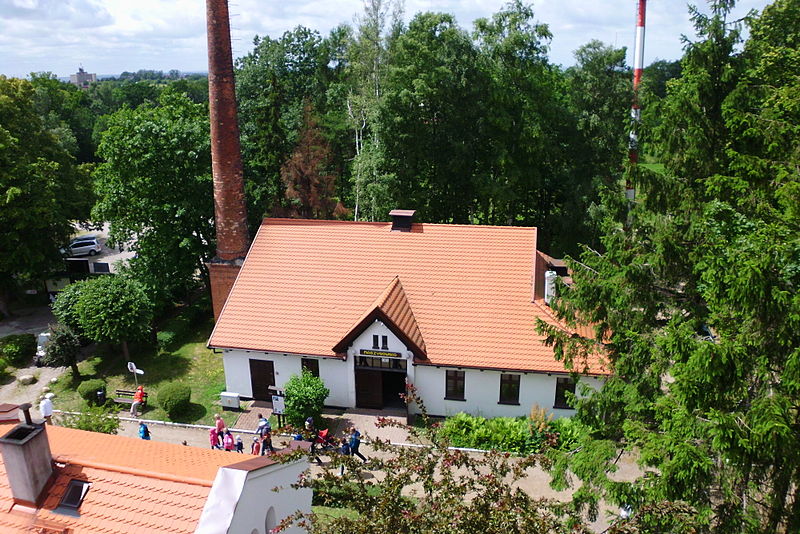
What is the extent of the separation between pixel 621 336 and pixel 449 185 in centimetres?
1935

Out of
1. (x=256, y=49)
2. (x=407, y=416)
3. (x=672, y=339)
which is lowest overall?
(x=407, y=416)

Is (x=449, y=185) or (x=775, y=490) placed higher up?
(x=449, y=185)

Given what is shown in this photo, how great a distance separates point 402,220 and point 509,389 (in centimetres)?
742

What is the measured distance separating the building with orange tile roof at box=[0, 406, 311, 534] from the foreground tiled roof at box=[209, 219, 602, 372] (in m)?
10.7

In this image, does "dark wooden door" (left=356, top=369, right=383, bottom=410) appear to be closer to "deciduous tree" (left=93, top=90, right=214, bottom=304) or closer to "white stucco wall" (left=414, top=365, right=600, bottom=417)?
"white stucco wall" (left=414, top=365, right=600, bottom=417)

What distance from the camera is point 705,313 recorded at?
45.7 feet

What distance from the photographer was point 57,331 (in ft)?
82.6

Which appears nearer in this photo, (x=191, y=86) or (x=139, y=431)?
(x=139, y=431)

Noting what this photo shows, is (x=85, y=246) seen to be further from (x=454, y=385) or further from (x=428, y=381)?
(x=454, y=385)

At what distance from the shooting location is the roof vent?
78.8 ft

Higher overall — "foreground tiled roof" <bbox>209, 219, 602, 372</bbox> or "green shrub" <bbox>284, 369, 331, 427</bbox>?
"foreground tiled roof" <bbox>209, 219, 602, 372</bbox>

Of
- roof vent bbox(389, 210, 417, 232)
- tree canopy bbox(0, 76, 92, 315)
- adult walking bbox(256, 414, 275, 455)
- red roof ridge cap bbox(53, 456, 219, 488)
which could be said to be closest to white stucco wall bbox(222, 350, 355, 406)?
adult walking bbox(256, 414, 275, 455)

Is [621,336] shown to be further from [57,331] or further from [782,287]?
[57,331]

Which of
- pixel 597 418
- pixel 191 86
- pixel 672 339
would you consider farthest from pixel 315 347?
pixel 191 86
